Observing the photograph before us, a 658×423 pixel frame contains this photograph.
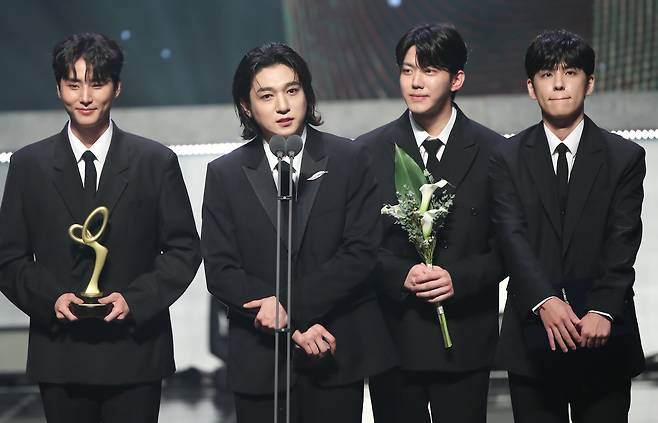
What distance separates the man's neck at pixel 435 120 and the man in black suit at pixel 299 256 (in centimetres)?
31

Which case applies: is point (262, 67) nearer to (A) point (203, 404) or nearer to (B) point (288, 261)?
(B) point (288, 261)

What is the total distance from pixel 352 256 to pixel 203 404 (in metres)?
3.15

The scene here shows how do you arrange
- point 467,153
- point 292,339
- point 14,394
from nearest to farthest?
1. point 292,339
2. point 467,153
3. point 14,394

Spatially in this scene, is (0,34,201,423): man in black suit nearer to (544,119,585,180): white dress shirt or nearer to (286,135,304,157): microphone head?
(286,135,304,157): microphone head

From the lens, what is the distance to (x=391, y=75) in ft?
20.8

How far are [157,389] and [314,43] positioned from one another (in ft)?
10.2

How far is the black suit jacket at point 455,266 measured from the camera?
3770mm

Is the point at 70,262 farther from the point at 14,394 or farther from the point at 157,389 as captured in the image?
the point at 14,394

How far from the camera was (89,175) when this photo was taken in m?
3.70

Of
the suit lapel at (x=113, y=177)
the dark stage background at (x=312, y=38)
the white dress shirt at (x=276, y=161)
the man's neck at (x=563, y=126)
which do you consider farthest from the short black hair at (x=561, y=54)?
the dark stage background at (x=312, y=38)

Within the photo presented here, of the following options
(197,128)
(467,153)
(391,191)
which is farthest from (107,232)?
(197,128)

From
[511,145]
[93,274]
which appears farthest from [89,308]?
[511,145]

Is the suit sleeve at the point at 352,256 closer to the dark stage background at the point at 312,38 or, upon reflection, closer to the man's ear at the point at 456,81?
the man's ear at the point at 456,81

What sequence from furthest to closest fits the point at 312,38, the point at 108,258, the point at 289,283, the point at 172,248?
the point at 312,38, the point at 172,248, the point at 108,258, the point at 289,283
